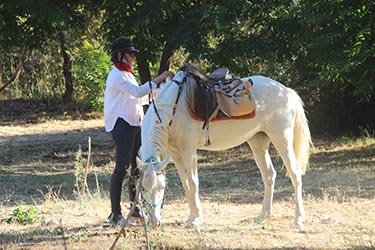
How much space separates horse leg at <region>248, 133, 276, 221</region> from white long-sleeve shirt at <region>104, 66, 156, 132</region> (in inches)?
53.9

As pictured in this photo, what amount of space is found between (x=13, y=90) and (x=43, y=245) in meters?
16.9

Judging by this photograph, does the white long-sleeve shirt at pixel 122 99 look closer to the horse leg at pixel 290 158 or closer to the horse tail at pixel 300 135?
the horse leg at pixel 290 158

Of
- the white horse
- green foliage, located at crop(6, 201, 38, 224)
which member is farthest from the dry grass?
the white horse

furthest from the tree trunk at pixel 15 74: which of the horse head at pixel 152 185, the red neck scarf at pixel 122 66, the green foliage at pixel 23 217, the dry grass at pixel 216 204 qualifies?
the horse head at pixel 152 185

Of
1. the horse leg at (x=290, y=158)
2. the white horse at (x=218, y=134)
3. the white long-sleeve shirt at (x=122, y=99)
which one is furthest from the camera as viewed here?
the horse leg at (x=290, y=158)

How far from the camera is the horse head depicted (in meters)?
5.63

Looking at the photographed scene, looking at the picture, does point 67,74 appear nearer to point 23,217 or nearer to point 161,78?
point 23,217

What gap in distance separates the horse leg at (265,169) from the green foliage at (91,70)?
507 inches

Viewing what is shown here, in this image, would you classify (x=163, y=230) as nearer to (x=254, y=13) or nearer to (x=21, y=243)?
(x=21, y=243)

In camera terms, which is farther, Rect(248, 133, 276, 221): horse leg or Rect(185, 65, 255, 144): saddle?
Rect(248, 133, 276, 221): horse leg

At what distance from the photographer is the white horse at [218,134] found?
619 cm

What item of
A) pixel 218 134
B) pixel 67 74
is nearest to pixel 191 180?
pixel 218 134

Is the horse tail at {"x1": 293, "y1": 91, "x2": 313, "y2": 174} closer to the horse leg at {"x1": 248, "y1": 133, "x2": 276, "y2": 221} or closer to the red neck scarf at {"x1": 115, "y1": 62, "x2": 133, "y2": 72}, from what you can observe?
the horse leg at {"x1": 248, "y1": 133, "x2": 276, "y2": 221}

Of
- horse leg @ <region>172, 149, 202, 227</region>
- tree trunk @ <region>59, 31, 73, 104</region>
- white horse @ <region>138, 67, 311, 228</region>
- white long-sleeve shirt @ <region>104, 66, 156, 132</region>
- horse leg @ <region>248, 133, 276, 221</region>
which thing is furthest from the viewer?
tree trunk @ <region>59, 31, 73, 104</region>
